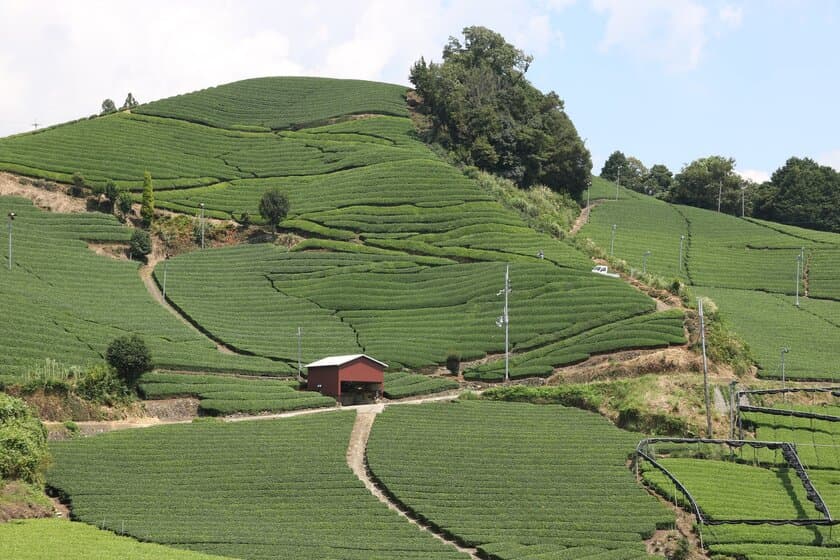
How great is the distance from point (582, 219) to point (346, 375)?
5774 centimetres

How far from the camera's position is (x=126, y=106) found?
138750 mm

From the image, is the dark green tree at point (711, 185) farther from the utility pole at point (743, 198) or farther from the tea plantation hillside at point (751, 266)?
the tea plantation hillside at point (751, 266)

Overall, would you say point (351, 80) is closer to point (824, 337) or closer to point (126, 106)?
point (126, 106)

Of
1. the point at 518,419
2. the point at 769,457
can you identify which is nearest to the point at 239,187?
the point at 518,419

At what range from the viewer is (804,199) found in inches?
5423

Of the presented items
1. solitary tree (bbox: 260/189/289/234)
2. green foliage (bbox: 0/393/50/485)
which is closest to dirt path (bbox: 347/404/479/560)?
green foliage (bbox: 0/393/50/485)

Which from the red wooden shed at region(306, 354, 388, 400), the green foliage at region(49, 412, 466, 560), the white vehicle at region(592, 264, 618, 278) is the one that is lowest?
the green foliage at region(49, 412, 466, 560)

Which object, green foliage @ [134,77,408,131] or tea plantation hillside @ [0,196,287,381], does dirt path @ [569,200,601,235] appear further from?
tea plantation hillside @ [0,196,287,381]

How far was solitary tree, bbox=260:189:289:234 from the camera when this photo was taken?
99500 millimetres

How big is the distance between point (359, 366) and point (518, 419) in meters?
10.7

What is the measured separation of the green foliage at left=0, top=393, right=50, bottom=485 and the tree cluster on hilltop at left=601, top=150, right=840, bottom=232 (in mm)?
107167

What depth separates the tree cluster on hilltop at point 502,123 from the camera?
121m

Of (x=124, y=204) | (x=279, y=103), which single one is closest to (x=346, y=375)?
(x=124, y=204)

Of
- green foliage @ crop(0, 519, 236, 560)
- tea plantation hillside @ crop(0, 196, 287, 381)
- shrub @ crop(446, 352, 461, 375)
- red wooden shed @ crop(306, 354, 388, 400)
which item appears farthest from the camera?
shrub @ crop(446, 352, 461, 375)
